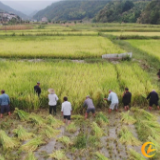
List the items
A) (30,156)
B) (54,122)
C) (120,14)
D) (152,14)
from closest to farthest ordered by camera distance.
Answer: (30,156) → (54,122) → (152,14) → (120,14)

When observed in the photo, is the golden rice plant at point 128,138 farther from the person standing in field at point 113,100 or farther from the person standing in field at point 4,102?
the person standing in field at point 4,102

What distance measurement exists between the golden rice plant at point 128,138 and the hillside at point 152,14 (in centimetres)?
4148

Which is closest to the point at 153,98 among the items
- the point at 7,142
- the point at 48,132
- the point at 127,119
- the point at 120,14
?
the point at 127,119

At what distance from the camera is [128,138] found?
3.50 metres

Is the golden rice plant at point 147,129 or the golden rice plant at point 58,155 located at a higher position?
the golden rice plant at point 147,129

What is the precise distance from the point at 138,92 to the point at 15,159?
3.69m

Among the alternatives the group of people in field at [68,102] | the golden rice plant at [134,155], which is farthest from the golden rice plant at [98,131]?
the golden rice plant at [134,155]

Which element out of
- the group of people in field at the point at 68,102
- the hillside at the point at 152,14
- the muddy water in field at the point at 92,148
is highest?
the hillside at the point at 152,14

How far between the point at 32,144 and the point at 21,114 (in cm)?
123

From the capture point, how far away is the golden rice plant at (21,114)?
427cm

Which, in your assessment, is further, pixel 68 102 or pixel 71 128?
pixel 68 102

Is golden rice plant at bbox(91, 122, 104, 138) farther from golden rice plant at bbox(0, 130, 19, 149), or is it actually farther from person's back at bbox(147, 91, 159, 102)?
person's back at bbox(147, 91, 159, 102)

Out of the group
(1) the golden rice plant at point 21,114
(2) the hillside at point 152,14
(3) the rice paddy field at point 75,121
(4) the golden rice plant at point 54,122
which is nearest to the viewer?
(3) the rice paddy field at point 75,121

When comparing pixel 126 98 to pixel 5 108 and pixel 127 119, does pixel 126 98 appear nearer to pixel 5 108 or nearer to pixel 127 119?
pixel 127 119
